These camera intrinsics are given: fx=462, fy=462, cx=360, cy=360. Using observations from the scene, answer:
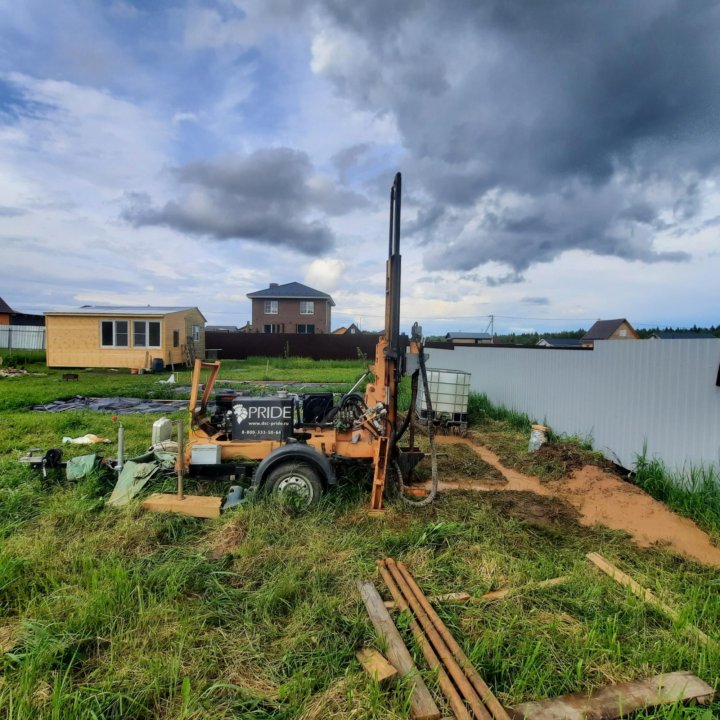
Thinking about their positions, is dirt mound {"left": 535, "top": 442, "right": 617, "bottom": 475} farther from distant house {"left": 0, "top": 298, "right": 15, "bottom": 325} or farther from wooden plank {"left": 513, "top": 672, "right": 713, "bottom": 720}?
distant house {"left": 0, "top": 298, "right": 15, "bottom": 325}

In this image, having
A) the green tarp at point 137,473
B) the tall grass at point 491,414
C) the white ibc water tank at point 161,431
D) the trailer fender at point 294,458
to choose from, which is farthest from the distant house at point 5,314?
the trailer fender at point 294,458

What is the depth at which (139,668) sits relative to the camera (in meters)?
2.31

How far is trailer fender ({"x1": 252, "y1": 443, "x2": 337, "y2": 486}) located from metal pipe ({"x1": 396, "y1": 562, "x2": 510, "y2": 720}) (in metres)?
1.48

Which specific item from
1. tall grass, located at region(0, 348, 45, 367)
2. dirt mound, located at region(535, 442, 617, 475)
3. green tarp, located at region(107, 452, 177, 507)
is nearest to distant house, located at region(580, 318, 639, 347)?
dirt mound, located at region(535, 442, 617, 475)

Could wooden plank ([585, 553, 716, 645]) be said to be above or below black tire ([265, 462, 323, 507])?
below

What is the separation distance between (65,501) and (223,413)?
5.50ft

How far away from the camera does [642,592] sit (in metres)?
3.11

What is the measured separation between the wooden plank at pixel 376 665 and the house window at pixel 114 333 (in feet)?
63.0

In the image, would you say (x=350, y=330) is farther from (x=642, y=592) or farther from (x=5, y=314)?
(x=642, y=592)

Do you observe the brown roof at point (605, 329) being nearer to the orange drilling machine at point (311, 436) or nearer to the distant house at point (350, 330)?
the distant house at point (350, 330)

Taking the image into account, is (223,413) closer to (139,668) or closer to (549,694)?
(139,668)

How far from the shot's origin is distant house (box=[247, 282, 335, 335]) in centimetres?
3603

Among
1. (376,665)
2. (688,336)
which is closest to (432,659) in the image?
(376,665)

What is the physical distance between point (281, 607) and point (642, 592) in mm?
2404
